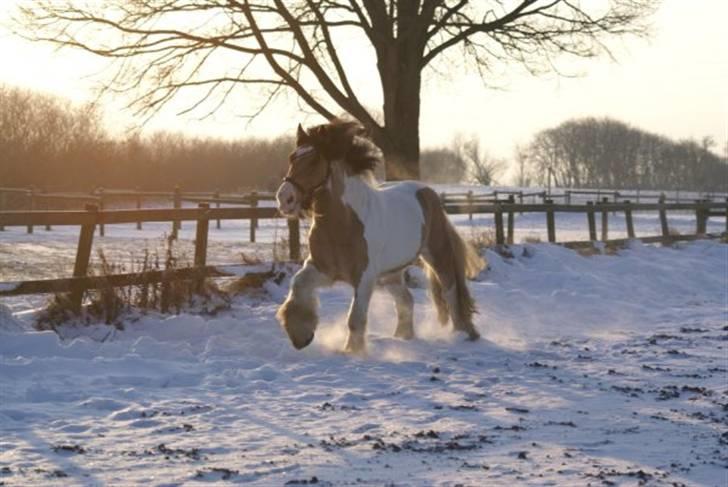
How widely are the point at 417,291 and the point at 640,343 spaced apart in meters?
3.76

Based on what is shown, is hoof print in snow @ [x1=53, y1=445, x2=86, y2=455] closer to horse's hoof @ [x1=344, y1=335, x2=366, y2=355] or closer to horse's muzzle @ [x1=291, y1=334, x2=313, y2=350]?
horse's muzzle @ [x1=291, y1=334, x2=313, y2=350]

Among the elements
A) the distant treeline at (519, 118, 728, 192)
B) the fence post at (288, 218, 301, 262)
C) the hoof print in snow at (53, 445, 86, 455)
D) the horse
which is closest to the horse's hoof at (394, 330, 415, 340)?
the horse

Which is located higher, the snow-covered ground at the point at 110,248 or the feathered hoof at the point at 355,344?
the snow-covered ground at the point at 110,248

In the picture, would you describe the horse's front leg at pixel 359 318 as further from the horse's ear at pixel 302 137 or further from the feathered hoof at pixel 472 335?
the feathered hoof at pixel 472 335

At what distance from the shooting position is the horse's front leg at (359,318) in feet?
28.2

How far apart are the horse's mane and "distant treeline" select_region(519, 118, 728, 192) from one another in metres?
129

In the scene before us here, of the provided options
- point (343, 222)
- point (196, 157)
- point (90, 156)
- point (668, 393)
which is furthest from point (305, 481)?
point (196, 157)

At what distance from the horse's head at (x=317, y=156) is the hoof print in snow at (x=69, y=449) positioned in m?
3.23

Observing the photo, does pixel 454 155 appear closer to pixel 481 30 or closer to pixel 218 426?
pixel 481 30

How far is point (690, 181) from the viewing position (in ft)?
448

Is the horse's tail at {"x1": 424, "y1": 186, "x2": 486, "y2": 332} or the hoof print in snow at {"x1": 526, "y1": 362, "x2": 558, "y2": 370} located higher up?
the horse's tail at {"x1": 424, "y1": 186, "x2": 486, "y2": 332}

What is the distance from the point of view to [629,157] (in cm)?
13738

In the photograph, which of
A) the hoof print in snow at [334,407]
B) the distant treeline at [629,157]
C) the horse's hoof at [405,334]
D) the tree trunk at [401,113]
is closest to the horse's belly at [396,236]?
the horse's hoof at [405,334]

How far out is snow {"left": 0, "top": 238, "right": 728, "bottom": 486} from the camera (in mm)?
5047
